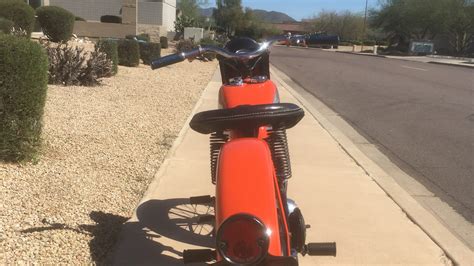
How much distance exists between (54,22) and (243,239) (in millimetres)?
21785

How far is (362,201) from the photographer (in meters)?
5.29

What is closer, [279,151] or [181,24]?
[279,151]

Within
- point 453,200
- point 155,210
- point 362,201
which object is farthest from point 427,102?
point 155,210

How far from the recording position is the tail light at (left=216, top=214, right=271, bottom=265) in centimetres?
218

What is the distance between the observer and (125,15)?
35.0 m

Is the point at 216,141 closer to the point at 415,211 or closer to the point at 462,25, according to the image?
the point at 415,211

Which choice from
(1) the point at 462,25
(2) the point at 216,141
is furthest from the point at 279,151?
(1) the point at 462,25

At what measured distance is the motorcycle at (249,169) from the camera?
220 centimetres

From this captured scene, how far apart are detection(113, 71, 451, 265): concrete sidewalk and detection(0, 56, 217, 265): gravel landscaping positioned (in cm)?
21

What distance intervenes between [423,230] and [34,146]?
352cm

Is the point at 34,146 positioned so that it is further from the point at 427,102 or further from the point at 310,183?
the point at 427,102

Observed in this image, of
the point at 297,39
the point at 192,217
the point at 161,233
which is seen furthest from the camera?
the point at 192,217

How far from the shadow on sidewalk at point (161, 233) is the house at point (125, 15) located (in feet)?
101

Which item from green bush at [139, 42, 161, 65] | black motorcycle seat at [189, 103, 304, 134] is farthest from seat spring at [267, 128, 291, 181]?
green bush at [139, 42, 161, 65]
